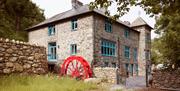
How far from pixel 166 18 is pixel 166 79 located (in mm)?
5585

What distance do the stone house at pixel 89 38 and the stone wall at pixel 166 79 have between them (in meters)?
3.52

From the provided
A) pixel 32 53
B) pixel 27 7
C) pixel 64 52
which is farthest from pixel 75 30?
pixel 27 7

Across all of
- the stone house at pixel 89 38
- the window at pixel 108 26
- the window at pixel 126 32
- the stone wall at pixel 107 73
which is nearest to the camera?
the stone wall at pixel 107 73

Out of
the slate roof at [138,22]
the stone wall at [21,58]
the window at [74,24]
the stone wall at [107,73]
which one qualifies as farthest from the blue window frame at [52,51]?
the stone wall at [21,58]

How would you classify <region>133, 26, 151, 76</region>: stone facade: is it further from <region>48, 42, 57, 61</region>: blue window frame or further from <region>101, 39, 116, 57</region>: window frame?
<region>48, 42, 57, 61</region>: blue window frame

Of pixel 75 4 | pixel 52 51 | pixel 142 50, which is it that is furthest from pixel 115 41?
pixel 142 50

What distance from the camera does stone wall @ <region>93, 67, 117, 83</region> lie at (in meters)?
17.6

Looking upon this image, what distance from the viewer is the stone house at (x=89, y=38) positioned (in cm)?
2152

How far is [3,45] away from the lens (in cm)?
898

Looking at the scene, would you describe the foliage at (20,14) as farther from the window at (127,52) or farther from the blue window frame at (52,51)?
the window at (127,52)

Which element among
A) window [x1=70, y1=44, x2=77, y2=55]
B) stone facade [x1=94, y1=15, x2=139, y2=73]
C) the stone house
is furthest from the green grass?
window [x1=70, y1=44, x2=77, y2=55]

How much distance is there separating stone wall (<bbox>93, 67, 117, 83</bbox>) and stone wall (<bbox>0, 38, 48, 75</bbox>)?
309 inches

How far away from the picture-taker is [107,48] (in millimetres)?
23547

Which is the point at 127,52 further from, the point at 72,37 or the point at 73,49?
the point at 72,37
